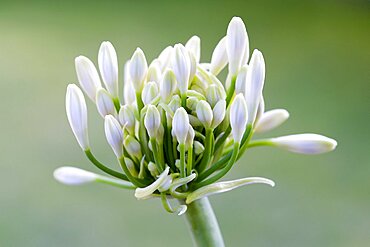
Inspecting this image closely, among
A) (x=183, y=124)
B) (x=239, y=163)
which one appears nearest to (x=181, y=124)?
(x=183, y=124)

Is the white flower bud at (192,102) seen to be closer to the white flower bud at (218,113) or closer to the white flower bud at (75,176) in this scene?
the white flower bud at (218,113)

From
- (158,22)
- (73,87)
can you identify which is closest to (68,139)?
(158,22)

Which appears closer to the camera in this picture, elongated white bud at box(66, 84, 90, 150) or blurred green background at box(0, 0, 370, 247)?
elongated white bud at box(66, 84, 90, 150)

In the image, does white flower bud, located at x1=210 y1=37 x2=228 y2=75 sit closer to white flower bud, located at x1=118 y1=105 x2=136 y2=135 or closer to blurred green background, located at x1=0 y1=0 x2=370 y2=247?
white flower bud, located at x1=118 y1=105 x2=136 y2=135

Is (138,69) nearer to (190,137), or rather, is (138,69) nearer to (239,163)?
(190,137)

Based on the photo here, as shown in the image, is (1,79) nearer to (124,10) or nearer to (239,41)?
(124,10)

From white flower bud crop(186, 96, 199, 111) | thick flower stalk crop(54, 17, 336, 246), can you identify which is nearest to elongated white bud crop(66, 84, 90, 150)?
thick flower stalk crop(54, 17, 336, 246)
